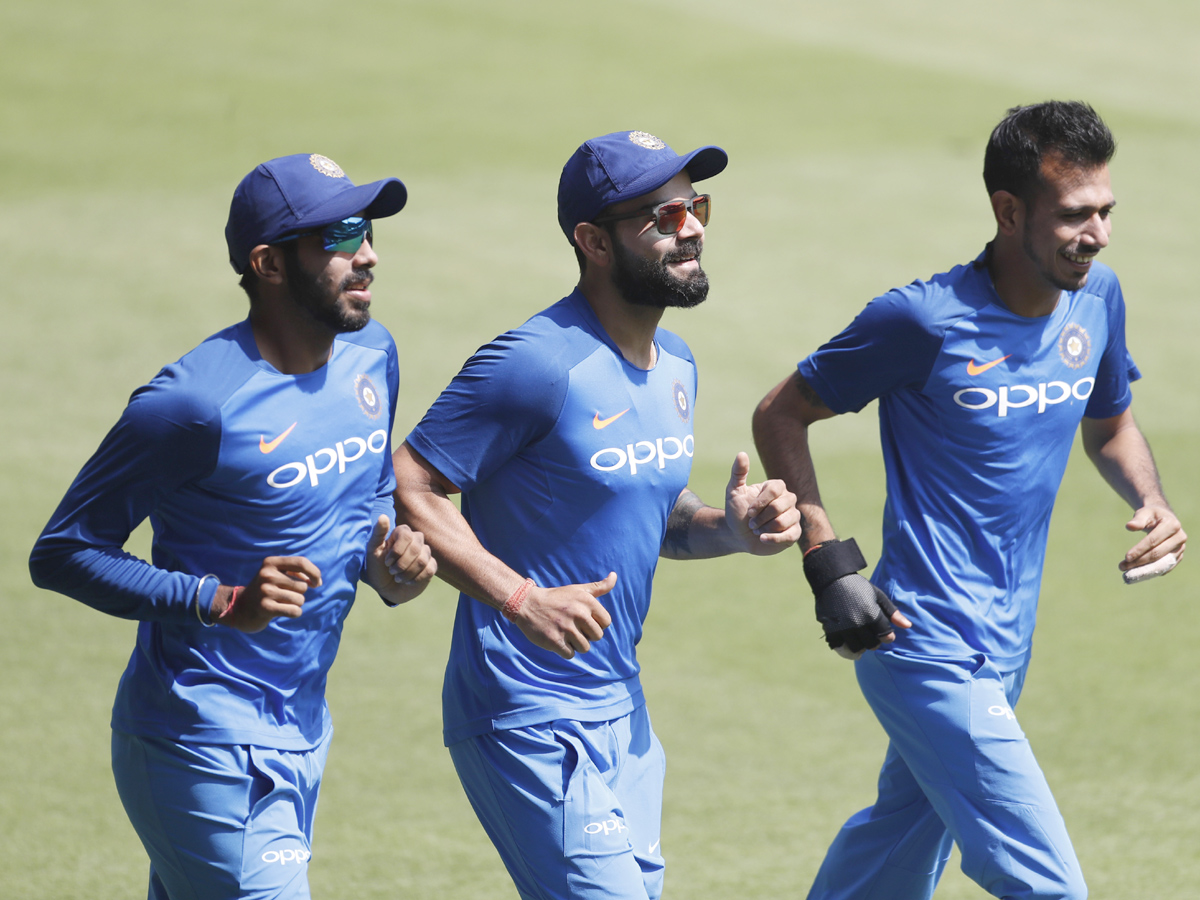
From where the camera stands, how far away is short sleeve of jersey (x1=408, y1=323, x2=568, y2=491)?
3977 mm

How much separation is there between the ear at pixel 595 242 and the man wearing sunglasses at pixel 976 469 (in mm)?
799

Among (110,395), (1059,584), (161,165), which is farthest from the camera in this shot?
(161,165)

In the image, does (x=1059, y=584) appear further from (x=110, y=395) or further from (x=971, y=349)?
(x=110, y=395)

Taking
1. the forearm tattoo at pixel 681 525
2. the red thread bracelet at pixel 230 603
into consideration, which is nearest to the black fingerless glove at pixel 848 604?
the forearm tattoo at pixel 681 525

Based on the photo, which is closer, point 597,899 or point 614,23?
point 597,899

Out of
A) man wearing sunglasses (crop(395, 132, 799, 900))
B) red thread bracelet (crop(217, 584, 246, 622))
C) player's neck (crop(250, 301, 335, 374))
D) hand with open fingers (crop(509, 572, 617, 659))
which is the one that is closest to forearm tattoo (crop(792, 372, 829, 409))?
man wearing sunglasses (crop(395, 132, 799, 900))

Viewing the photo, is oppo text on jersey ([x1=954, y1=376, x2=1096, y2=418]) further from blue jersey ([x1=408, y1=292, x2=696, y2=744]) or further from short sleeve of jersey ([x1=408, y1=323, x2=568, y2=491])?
short sleeve of jersey ([x1=408, y1=323, x2=568, y2=491])

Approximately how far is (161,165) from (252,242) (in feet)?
42.5

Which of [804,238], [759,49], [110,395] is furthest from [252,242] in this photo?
[759,49]

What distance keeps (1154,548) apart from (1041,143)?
1268mm

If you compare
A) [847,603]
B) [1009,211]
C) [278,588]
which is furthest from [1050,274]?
[278,588]

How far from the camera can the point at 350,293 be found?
3.99m

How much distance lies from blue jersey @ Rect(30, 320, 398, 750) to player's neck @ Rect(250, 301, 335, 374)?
0.12 ft

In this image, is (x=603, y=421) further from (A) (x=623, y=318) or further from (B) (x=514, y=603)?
(B) (x=514, y=603)
